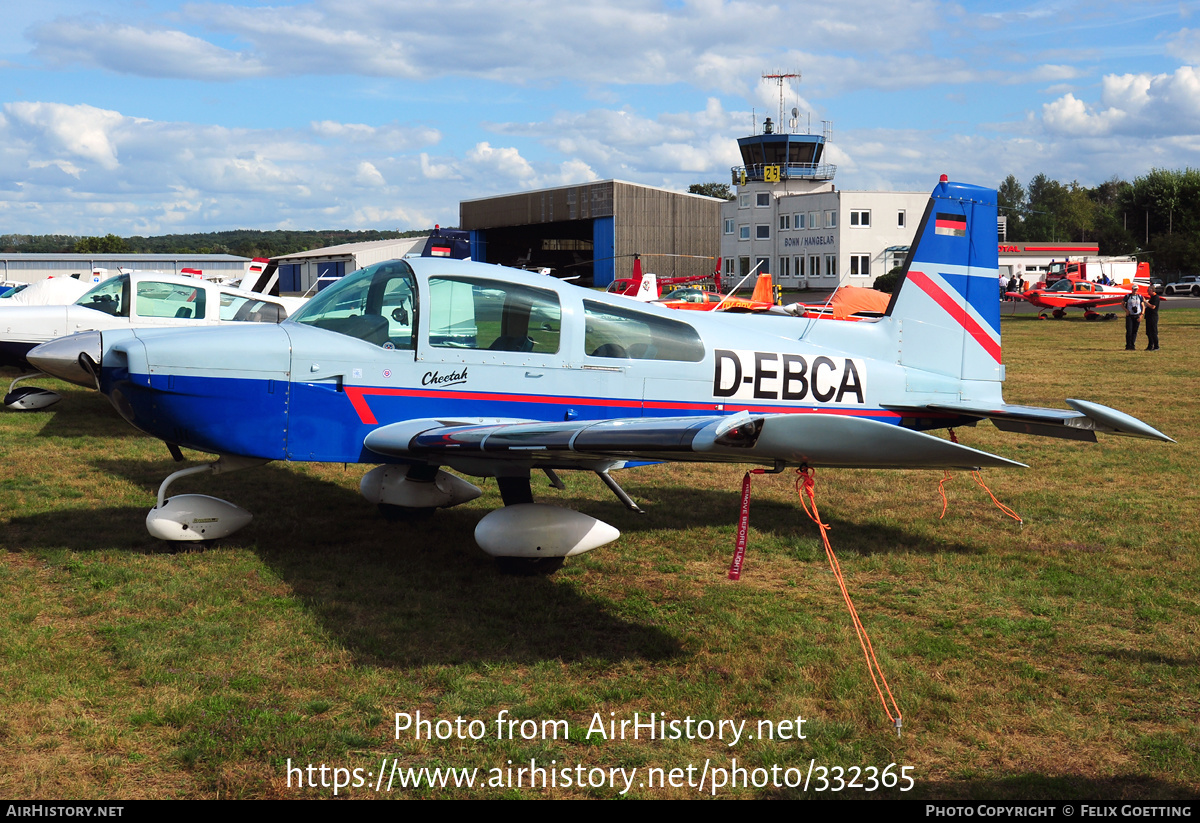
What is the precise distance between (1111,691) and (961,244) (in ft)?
14.0

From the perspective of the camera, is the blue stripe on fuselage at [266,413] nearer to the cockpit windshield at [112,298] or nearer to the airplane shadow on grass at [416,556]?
the airplane shadow on grass at [416,556]

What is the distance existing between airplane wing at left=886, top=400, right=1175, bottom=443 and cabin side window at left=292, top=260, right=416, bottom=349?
3.90 m

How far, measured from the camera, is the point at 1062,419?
5434mm

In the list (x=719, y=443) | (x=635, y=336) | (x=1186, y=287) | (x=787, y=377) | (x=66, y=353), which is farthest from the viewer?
(x=1186, y=287)

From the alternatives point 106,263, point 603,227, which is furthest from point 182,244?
point 603,227

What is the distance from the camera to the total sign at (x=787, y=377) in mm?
6770

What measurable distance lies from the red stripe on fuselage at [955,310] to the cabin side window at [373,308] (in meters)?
4.28

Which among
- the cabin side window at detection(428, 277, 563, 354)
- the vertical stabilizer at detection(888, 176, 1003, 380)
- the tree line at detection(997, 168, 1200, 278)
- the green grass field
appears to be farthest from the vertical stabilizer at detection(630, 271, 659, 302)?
the tree line at detection(997, 168, 1200, 278)

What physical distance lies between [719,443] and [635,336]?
2.78m

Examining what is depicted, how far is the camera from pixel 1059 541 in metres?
7.03

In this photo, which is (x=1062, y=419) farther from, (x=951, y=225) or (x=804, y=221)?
(x=804, y=221)

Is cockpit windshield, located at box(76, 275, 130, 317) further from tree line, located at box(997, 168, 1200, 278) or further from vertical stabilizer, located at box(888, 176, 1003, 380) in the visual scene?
tree line, located at box(997, 168, 1200, 278)

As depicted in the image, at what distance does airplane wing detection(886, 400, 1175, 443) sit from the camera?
15.3 ft
